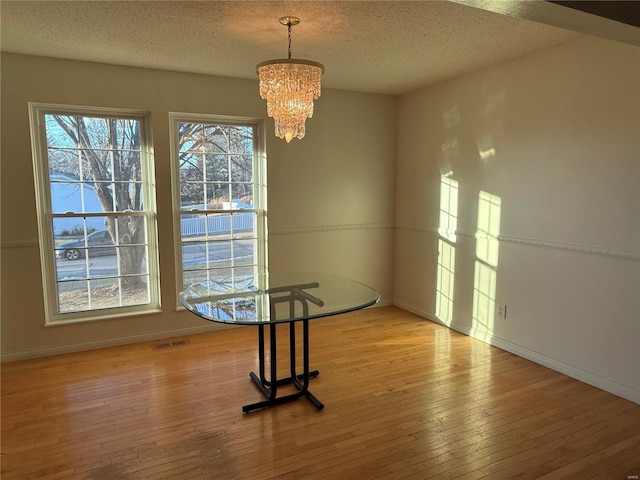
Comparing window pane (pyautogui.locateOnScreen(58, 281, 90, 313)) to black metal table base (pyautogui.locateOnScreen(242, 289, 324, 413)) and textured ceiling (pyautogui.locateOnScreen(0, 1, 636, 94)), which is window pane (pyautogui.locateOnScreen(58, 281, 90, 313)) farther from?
textured ceiling (pyautogui.locateOnScreen(0, 1, 636, 94))

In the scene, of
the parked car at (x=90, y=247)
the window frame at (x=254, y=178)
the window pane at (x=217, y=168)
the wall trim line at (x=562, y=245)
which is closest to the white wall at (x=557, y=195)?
the wall trim line at (x=562, y=245)

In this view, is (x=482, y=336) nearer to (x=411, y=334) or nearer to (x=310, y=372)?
(x=411, y=334)

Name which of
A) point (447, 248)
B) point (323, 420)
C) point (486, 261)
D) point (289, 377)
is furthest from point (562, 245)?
point (289, 377)

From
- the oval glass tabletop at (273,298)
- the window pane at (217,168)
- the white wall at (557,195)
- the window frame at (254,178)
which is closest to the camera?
the oval glass tabletop at (273,298)

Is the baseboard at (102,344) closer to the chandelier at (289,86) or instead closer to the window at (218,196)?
the window at (218,196)

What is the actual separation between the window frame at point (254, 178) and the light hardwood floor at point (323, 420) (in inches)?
39.3

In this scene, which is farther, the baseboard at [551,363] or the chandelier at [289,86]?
the baseboard at [551,363]

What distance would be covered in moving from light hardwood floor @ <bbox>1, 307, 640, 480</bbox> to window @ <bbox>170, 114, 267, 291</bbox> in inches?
36.8

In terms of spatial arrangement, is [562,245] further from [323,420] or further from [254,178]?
[254,178]

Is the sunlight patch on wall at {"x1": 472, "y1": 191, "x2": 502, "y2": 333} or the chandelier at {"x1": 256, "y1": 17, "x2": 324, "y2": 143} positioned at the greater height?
the chandelier at {"x1": 256, "y1": 17, "x2": 324, "y2": 143}

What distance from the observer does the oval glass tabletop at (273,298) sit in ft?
7.89

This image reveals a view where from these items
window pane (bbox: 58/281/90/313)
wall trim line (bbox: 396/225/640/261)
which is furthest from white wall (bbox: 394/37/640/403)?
window pane (bbox: 58/281/90/313)

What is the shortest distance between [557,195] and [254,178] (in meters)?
2.72

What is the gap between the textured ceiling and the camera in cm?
246
